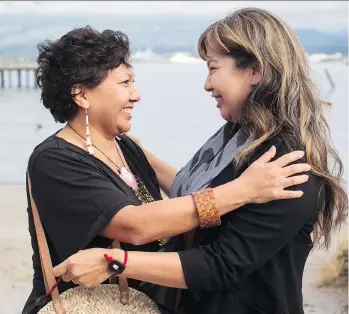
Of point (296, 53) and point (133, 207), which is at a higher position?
point (296, 53)

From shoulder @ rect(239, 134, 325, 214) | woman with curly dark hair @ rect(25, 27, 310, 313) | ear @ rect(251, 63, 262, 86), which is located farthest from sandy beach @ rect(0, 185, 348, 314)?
ear @ rect(251, 63, 262, 86)

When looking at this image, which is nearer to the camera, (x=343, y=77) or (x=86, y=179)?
(x=86, y=179)

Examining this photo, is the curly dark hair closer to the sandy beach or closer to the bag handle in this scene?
the bag handle

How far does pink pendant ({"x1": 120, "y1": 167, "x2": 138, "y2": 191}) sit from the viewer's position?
1.90 m

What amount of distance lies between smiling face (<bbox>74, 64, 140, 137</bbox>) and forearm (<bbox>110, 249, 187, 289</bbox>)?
47 centimetres

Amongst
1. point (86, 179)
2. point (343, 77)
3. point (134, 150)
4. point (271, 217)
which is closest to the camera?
point (271, 217)

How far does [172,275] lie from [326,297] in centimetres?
369

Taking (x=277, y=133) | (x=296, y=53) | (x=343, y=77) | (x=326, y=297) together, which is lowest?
(x=326, y=297)

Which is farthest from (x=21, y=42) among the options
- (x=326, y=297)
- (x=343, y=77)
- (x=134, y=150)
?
(x=134, y=150)

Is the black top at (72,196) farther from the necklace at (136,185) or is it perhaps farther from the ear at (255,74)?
the ear at (255,74)

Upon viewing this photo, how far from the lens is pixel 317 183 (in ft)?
5.17

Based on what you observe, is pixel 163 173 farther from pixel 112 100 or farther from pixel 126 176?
pixel 112 100

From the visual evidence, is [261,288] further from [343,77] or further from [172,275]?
[343,77]

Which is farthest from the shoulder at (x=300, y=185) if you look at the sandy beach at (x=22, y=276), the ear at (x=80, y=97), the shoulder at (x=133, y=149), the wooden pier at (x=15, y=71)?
the wooden pier at (x=15, y=71)
